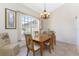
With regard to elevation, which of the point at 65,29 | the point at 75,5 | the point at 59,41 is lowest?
the point at 59,41

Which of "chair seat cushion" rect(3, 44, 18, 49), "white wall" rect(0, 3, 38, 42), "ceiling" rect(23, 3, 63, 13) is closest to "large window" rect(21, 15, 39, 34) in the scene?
"white wall" rect(0, 3, 38, 42)

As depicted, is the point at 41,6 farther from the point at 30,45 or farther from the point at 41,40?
the point at 30,45

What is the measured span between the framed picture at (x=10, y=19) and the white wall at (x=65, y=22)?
668mm

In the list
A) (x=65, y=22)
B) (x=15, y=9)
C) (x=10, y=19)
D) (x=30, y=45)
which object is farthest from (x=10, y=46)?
(x=65, y=22)

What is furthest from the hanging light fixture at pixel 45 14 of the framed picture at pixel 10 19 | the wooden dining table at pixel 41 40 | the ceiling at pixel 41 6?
the framed picture at pixel 10 19

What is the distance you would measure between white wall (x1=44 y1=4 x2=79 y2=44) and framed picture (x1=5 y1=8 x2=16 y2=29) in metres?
0.67

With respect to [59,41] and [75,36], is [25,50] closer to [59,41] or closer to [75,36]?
[59,41]

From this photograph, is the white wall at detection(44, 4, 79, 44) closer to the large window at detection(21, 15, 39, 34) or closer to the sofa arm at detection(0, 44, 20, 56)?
the large window at detection(21, 15, 39, 34)

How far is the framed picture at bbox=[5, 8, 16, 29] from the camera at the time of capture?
2416 mm

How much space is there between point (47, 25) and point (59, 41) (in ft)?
1.36

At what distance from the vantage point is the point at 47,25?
8.07 feet

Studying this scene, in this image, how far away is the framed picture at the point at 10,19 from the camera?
2416 mm

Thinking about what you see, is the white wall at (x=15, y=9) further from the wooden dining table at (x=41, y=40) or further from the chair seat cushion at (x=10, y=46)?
the wooden dining table at (x=41, y=40)

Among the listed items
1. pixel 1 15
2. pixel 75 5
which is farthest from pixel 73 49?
pixel 1 15
